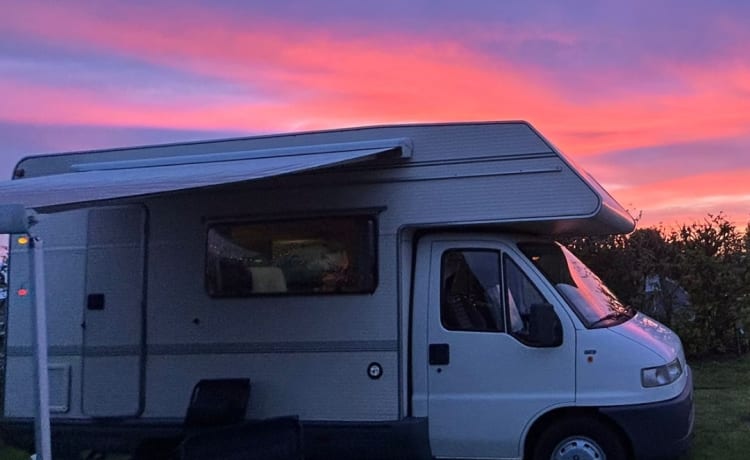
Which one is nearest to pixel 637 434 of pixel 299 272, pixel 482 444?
pixel 482 444

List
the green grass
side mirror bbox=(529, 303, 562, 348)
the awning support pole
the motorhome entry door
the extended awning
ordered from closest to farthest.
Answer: the awning support pole
the extended awning
side mirror bbox=(529, 303, 562, 348)
the motorhome entry door
the green grass

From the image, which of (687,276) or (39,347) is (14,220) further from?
(687,276)

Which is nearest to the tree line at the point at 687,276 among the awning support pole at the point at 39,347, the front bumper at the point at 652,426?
the front bumper at the point at 652,426

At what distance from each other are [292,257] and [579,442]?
258 centimetres

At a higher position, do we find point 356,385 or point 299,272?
point 299,272

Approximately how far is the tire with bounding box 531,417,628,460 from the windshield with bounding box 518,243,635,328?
2.40ft

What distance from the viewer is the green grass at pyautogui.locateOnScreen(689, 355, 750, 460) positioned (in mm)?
8398

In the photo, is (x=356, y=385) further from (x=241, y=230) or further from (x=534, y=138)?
(x=534, y=138)

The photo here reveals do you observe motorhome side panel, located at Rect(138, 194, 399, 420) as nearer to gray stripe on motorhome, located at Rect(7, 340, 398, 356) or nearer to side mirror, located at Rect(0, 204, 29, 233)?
gray stripe on motorhome, located at Rect(7, 340, 398, 356)

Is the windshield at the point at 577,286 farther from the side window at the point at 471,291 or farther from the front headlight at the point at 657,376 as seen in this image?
the front headlight at the point at 657,376

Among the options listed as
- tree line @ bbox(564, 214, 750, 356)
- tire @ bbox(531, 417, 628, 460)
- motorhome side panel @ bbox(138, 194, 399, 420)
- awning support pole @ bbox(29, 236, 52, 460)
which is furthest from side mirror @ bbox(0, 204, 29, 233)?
tree line @ bbox(564, 214, 750, 356)

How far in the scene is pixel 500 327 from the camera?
703 cm

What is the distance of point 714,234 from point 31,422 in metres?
11.0

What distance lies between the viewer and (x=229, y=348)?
742cm
